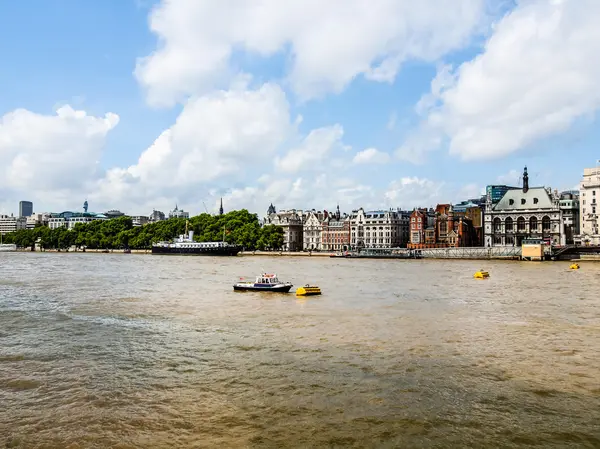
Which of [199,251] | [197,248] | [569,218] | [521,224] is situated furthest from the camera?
[197,248]

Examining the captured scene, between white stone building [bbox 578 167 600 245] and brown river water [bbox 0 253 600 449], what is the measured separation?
126 m

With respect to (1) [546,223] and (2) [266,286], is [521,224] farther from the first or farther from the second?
(2) [266,286]

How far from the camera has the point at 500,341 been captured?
2848 cm

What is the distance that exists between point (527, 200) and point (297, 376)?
172807 mm

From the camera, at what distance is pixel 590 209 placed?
15562 cm

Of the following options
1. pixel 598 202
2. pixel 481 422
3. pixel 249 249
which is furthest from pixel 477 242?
pixel 481 422

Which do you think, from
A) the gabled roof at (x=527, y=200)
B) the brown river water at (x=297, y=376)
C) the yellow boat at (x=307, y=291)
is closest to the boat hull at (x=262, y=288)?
the yellow boat at (x=307, y=291)

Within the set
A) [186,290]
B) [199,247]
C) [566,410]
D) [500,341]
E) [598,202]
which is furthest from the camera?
→ [199,247]

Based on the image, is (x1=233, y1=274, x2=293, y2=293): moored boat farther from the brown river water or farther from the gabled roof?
the gabled roof

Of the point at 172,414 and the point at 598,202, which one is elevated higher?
the point at 598,202

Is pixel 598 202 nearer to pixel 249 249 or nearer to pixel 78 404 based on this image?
pixel 249 249

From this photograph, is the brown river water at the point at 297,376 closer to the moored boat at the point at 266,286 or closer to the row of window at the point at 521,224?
the moored boat at the point at 266,286

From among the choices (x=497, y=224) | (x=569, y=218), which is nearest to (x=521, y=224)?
(x=497, y=224)

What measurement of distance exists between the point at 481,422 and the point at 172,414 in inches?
382
